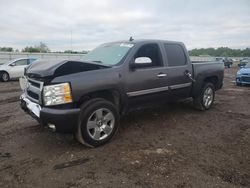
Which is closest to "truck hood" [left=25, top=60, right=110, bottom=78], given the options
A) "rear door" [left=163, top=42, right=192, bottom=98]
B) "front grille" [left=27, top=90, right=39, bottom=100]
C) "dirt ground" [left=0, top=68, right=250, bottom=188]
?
"front grille" [left=27, top=90, right=39, bottom=100]

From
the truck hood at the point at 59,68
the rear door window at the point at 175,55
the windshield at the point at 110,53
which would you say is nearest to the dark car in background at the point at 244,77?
the rear door window at the point at 175,55

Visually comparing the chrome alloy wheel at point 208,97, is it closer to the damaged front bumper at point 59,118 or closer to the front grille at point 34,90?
the damaged front bumper at point 59,118

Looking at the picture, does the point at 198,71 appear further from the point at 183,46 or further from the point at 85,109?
the point at 85,109

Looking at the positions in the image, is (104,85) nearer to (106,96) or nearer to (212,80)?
(106,96)

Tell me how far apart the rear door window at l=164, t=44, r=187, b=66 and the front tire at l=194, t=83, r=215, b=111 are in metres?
1.10

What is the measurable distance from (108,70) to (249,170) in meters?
2.65

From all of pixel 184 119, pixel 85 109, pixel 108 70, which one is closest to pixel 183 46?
pixel 184 119

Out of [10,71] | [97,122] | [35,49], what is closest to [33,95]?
[97,122]

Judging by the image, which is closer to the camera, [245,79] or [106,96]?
[106,96]

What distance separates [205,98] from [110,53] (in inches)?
124

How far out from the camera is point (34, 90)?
438cm

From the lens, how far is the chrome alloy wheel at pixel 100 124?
4.23 metres

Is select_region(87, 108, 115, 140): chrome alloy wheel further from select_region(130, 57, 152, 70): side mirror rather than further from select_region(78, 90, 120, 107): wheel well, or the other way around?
select_region(130, 57, 152, 70): side mirror

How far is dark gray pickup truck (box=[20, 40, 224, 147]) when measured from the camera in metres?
3.97
